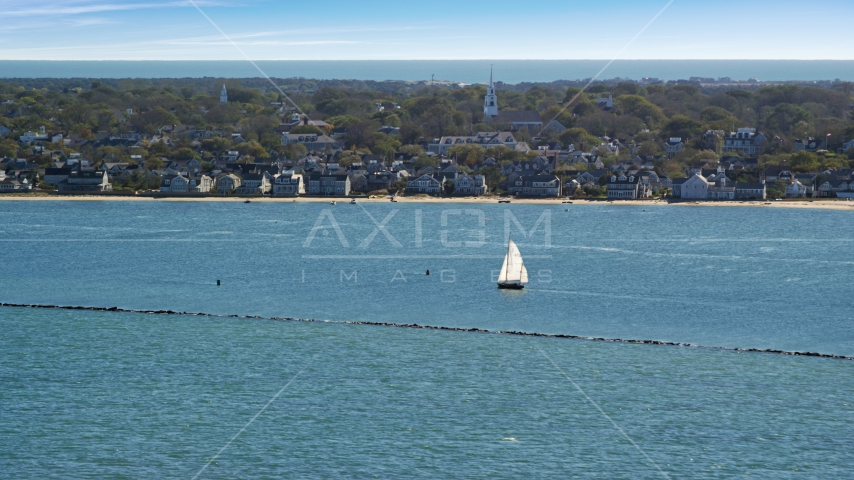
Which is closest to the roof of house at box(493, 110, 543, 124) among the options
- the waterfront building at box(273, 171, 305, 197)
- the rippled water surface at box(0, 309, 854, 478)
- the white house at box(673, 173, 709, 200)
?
the waterfront building at box(273, 171, 305, 197)

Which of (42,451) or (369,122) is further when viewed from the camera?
(369,122)

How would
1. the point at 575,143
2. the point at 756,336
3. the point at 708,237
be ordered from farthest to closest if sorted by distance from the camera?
the point at 575,143, the point at 708,237, the point at 756,336

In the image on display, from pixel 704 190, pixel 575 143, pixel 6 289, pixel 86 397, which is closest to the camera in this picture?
pixel 86 397

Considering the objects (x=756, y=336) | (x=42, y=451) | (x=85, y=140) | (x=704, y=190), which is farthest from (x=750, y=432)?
(x=85, y=140)

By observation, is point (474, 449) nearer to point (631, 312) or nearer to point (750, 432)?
point (750, 432)

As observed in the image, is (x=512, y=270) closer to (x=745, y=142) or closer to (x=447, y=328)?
(x=447, y=328)

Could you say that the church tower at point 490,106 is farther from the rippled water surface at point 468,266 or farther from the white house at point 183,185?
the rippled water surface at point 468,266

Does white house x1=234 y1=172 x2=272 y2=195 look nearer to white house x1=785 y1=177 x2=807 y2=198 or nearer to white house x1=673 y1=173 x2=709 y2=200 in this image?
white house x1=673 y1=173 x2=709 y2=200
